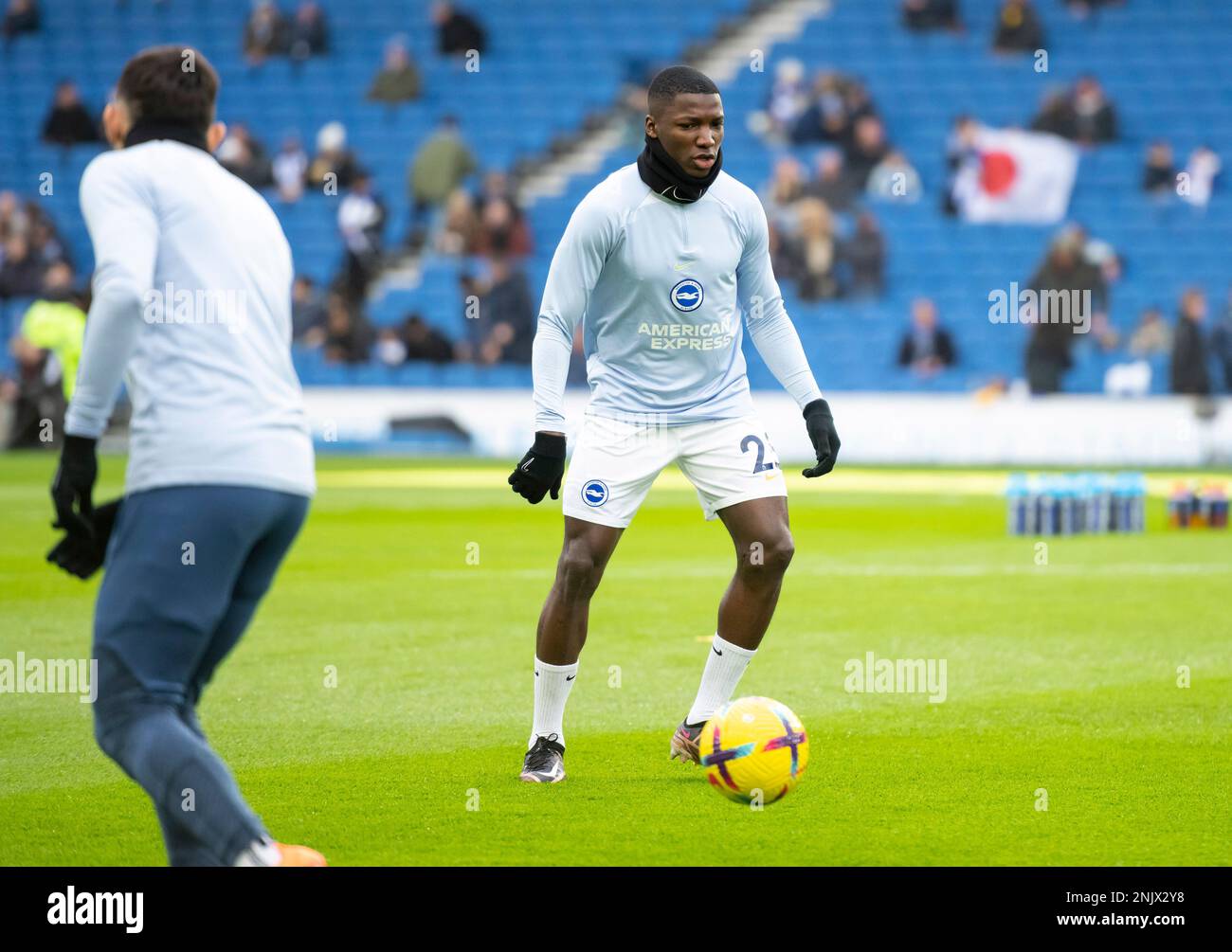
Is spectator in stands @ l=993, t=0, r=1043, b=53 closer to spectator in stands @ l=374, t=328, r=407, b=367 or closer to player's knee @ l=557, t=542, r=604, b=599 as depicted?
spectator in stands @ l=374, t=328, r=407, b=367

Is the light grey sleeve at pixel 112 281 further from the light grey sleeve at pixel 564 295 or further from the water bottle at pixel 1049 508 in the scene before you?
the water bottle at pixel 1049 508

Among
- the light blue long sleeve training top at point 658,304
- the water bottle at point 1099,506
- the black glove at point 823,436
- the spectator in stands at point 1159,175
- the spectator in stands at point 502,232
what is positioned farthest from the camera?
the spectator in stands at point 1159,175

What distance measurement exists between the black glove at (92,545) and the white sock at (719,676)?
2.87 meters

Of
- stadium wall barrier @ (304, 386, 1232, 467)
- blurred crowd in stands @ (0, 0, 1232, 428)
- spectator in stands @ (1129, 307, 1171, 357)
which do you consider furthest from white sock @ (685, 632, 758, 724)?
spectator in stands @ (1129, 307, 1171, 357)

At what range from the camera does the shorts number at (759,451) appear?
22.0 feet

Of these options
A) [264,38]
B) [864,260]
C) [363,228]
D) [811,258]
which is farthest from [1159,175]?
[264,38]

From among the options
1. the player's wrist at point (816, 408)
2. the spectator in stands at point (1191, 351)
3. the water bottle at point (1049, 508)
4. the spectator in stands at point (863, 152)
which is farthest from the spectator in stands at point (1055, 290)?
the player's wrist at point (816, 408)

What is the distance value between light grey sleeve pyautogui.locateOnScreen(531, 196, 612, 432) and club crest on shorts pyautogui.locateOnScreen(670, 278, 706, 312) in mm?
292

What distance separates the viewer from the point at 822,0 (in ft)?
102

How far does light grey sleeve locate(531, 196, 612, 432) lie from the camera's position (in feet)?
21.3

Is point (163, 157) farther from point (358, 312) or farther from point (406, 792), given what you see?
point (358, 312)

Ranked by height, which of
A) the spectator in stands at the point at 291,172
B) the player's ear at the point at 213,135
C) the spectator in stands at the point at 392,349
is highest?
the spectator in stands at the point at 291,172

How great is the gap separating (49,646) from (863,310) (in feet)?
60.2

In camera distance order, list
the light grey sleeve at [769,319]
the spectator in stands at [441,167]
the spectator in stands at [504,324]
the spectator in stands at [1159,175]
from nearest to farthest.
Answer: the light grey sleeve at [769,319]
the spectator in stands at [504,324]
the spectator in stands at [1159,175]
the spectator in stands at [441,167]
